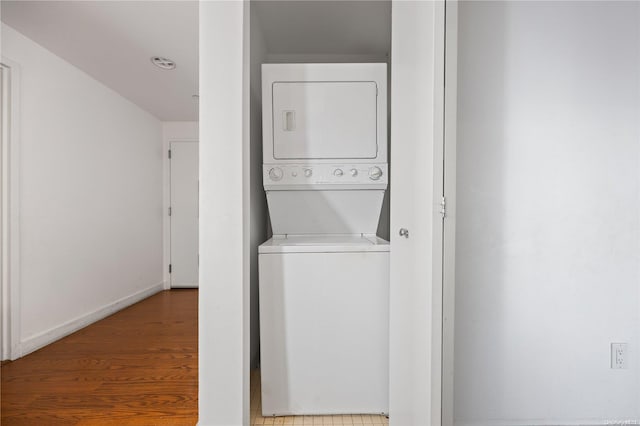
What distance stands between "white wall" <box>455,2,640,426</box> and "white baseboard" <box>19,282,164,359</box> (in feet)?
9.85

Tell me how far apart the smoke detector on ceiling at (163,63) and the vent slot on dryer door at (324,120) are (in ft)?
4.67

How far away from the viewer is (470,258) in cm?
124

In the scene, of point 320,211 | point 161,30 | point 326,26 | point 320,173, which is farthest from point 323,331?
point 161,30

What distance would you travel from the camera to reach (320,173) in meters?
1.91

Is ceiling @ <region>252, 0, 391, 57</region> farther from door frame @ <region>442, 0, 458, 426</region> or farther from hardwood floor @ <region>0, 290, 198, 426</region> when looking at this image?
hardwood floor @ <region>0, 290, 198, 426</region>

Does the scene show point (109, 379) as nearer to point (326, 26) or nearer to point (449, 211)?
point (449, 211)

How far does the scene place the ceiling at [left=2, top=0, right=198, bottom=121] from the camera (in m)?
2.02

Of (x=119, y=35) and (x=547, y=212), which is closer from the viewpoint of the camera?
(x=547, y=212)

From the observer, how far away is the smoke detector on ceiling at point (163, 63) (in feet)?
8.76

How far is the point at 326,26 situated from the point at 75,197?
105 inches

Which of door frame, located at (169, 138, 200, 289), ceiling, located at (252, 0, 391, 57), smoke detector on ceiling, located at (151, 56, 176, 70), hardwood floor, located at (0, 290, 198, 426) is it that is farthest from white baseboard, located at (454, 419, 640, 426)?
door frame, located at (169, 138, 200, 289)

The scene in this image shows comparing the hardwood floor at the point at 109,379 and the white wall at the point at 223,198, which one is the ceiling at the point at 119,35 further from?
the hardwood floor at the point at 109,379

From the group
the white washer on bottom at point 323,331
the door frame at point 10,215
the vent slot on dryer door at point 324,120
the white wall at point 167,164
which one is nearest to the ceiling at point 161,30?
the door frame at point 10,215

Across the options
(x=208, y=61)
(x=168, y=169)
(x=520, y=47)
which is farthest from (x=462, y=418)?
(x=168, y=169)
